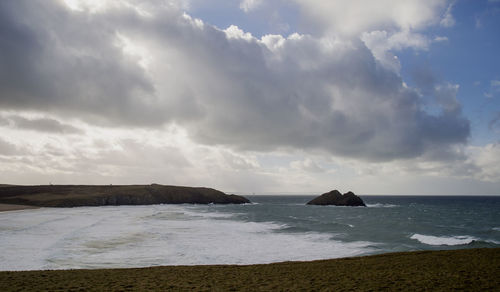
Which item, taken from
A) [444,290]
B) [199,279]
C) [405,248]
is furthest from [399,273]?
[405,248]

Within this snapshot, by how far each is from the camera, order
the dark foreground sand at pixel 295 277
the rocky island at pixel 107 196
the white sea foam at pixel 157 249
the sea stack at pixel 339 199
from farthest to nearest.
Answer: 1. the sea stack at pixel 339 199
2. the rocky island at pixel 107 196
3. the white sea foam at pixel 157 249
4. the dark foreground sand at pixel 295 277

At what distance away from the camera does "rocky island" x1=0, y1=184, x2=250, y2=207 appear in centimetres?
9806

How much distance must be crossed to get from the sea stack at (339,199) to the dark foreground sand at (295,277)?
8840 centimetres

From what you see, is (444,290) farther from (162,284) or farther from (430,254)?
(162,284)

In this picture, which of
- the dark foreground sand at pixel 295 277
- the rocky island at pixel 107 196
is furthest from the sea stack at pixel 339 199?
the dark foreground sand at pixel 295 277

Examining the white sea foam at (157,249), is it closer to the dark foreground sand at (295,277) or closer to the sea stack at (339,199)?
the dark foreground sand at (295,277)

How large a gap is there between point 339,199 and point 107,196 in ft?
246

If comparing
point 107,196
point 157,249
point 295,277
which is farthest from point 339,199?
point 295,277

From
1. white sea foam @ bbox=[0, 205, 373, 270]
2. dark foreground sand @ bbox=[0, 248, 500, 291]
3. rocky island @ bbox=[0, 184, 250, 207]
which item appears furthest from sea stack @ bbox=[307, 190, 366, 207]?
dark foreground sand @ bbox=[0, 248, 500, 291]

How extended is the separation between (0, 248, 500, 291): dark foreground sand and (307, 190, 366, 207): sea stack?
88.4 meters

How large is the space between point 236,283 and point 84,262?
10216mm

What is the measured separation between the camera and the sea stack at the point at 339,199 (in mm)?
102125

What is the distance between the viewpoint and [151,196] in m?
120

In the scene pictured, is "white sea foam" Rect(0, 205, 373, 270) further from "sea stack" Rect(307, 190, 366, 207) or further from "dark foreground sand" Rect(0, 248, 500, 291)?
"sea stack" Rect(307, 190, 366, 207)
